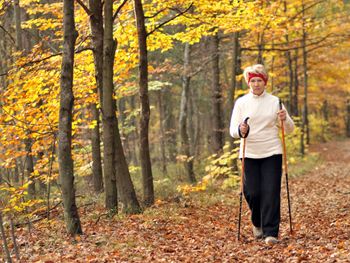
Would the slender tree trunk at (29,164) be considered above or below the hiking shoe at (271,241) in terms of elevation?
above

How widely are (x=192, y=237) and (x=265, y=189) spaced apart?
141cm

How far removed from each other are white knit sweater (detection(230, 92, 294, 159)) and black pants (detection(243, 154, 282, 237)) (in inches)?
4.7

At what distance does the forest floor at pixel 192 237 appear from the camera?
5750 mm

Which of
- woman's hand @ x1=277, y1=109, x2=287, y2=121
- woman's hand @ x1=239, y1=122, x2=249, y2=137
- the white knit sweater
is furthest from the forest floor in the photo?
woman's hand @ x1=277, y1=109, x2=287, y2=121

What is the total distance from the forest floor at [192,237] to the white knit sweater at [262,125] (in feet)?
4.13

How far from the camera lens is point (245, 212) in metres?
10.2

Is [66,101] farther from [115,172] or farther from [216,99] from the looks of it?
[216,99]

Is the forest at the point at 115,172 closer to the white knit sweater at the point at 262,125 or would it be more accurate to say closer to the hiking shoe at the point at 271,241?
the hiking shoe at the point at 271,241

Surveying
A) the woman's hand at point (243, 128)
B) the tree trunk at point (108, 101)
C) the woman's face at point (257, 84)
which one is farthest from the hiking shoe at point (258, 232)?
the tree trunk at point (108, 101)

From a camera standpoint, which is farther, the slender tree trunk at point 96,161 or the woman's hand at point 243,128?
the slender tree trunk at point 96,161

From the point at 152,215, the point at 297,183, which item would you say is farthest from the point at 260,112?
the point at 297,183

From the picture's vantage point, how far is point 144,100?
966 cm

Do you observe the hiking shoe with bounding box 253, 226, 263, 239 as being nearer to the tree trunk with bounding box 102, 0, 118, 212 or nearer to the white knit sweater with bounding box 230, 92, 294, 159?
the white knit sweater with bounding box 230, 92, 294, 159

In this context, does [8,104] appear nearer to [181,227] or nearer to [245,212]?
[181,227]
